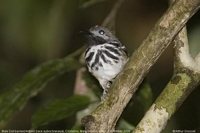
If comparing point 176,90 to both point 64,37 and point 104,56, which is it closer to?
point 104,56

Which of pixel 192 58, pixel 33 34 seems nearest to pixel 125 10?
pixel 33 34

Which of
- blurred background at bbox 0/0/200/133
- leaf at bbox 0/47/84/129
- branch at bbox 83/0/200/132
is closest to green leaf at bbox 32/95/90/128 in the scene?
leaf at bbox 0/47/84/129

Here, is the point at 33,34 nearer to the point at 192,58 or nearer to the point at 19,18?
the point at 19,18

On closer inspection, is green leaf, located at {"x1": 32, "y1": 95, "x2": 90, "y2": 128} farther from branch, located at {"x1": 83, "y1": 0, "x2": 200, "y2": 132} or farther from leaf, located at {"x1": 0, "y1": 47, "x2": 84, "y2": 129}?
branch, located at {"x1": 83, "y1": 0, "x2": 200, "y2": 132}

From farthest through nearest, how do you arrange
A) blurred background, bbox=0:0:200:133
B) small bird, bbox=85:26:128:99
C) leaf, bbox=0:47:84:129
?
blurred background, bbox=0:0:200:133, small bird, bbox=85:26:128:99, leaf, bbox=0:47:84:129

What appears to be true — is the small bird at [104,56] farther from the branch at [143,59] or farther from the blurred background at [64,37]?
the branch at [143,59]

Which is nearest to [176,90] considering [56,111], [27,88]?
[56,111]
